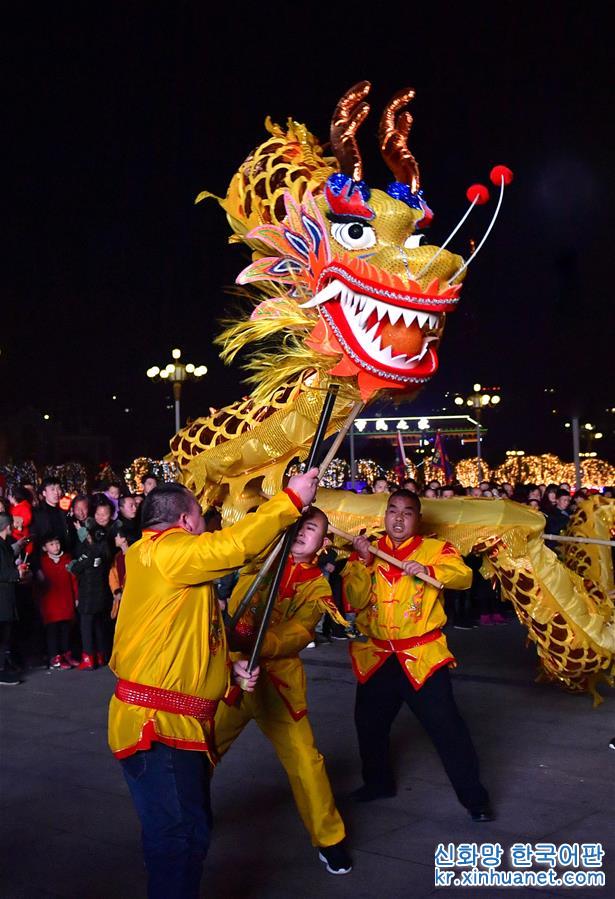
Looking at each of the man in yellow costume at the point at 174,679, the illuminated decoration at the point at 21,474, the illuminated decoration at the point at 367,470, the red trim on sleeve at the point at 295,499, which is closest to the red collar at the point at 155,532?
the man in yellow costume at the point at 174,679

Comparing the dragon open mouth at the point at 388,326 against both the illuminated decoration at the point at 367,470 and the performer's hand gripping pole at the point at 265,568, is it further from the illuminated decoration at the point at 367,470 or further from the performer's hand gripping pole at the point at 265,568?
the illuminated decoration at the point at 367,470

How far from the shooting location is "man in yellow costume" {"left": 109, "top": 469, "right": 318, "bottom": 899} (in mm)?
3074

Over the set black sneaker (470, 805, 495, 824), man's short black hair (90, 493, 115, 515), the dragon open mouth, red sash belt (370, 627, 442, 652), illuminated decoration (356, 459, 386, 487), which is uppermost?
the dragon open mouth

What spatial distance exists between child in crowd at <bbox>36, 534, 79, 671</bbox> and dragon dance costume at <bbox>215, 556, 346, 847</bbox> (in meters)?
4.72

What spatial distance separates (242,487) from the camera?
5844mm

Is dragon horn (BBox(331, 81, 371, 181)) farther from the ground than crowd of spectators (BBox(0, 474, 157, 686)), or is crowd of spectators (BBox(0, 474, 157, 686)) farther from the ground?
dragon horn (BBox(331, 81, 371, 181))

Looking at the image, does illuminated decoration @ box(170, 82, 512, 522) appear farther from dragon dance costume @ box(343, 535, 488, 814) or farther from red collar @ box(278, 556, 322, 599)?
dragon dance costume @ box(343, 535, 488, 814)

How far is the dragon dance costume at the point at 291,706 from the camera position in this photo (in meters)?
4.04

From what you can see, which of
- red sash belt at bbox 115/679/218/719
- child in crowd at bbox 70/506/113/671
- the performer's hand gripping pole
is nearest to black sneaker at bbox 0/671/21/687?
child in crowd at bbox 70/506/113/671

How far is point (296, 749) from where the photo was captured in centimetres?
408

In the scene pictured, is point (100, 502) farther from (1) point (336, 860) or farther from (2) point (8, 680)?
(1) point (336, 860)

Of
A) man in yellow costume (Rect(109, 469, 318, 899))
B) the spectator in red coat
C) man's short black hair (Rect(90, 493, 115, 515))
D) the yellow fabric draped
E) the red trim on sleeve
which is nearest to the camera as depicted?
man in yellow costume (Rect(109, 469, 318, 899))

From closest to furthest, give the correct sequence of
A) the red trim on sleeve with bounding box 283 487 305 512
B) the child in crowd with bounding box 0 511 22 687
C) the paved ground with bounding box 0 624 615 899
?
1. the red trim on sleeve with bounding box 283 487 305 512
2. the paved ground with bounding box 0 624 615 899
3. the child in crowd with bounding box 0 511 22 687

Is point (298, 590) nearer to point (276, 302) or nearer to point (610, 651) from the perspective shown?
point (276, 302)
